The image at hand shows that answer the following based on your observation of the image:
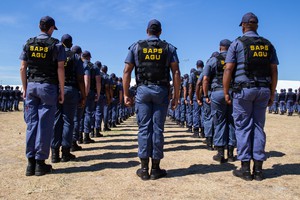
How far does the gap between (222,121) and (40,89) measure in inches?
131

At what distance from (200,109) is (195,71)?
48.4 inches

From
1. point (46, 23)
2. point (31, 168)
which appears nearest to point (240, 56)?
point (46, 23)

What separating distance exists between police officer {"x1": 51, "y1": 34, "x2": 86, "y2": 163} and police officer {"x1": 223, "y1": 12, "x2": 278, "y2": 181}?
2.93 metres

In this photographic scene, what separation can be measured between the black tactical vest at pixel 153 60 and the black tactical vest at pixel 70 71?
1832mm

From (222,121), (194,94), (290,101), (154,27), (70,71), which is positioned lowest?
(222,121)

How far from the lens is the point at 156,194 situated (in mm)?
3496

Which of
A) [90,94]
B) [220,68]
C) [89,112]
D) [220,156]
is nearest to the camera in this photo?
[220,156]

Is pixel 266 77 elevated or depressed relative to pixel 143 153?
elevated

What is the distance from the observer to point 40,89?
4359 millimetres

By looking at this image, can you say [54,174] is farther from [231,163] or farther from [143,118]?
[231,163]

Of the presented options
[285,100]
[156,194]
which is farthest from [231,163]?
[285,100]

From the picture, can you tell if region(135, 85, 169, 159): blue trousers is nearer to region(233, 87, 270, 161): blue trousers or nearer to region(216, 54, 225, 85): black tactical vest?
region(233, 87, 270, 161): blue trousers

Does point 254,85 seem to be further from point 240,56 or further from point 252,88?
Result: point 240,56

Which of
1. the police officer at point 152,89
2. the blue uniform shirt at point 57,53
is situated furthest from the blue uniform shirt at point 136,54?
the blue uniform shirt at point 57,53
